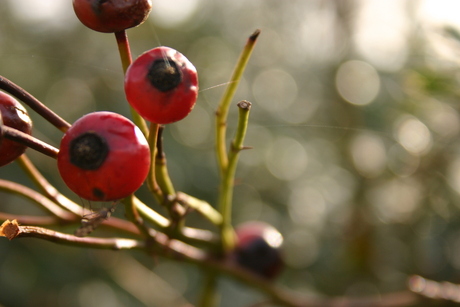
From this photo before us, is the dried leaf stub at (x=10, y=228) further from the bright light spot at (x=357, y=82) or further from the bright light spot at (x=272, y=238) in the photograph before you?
the bright light spot at (x=357, y=82)

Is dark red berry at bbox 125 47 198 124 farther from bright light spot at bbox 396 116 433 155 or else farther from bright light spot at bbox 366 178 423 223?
bright light spot at bbox 366 178 423 223

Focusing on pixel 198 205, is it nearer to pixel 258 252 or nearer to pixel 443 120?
pixel 258 252

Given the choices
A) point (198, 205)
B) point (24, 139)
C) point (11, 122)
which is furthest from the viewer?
point (198, 205)

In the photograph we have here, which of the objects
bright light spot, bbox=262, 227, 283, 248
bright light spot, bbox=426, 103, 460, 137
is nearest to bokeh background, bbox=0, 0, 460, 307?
bright light spot, bbox=426, 103, 460, 137

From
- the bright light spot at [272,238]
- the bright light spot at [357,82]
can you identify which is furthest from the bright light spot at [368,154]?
the bright light spot at [272,238]

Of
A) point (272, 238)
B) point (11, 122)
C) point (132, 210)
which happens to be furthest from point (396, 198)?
point (11, 122)

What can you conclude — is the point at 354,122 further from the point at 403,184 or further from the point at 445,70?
the point at 445,70
